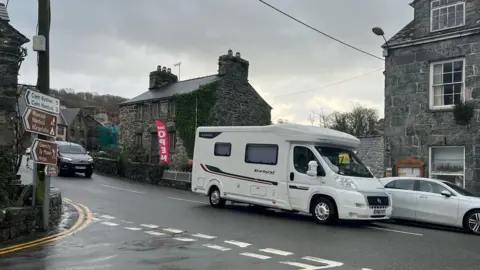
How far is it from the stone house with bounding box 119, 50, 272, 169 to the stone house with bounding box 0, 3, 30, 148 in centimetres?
1678

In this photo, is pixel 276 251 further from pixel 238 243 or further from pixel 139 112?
pixel 139 112

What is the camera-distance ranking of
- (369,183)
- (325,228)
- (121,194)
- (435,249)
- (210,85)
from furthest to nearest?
(210,85) → (121,194) → (369,183) → (325,228) → (435,249)

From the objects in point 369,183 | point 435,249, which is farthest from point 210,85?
point 435,249

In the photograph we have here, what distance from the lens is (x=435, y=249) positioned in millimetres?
9633

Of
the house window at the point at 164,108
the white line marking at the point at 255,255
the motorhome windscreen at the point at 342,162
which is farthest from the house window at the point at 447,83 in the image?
the house window at the point at 164,108

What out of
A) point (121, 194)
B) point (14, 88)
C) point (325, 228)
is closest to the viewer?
point (325, 228)

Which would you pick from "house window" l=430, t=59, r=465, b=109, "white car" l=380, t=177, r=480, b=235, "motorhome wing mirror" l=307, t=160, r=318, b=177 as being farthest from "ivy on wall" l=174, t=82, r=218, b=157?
"motorhome wing mirror" l=307, t=160, r=318, b=177

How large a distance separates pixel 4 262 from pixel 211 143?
9.44 m

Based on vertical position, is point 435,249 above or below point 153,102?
below

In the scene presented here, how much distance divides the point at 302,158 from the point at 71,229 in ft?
21.1

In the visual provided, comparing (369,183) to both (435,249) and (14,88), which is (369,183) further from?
(14,88)

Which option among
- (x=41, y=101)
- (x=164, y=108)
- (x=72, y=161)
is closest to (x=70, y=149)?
(x=72, y=161)

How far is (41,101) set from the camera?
10891 millimetres

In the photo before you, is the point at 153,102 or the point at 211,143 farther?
the point at 153,102
